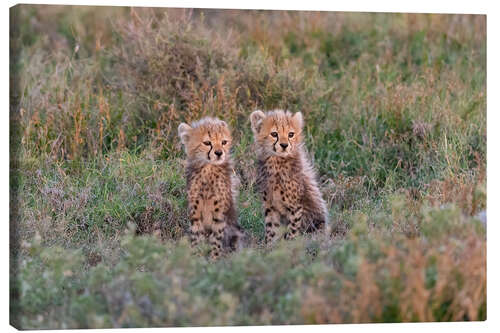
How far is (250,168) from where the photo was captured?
22.4 feet

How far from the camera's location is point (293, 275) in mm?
4844

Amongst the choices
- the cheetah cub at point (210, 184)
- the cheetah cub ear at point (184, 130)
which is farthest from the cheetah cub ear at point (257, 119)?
the cheetah cub ear at point (184, 130)

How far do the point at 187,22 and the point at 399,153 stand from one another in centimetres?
227

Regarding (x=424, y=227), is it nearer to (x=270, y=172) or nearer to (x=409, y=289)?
(x=409, y=289)

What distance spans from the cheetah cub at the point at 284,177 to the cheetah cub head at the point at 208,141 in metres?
0.38

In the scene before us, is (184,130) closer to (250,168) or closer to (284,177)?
(284,177)

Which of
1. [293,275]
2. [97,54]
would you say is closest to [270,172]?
[293,275]

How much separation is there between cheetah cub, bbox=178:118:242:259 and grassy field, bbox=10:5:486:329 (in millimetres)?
275

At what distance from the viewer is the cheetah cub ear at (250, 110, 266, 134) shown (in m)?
6.00

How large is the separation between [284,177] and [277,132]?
1.08ft

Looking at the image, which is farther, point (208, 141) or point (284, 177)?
point (284, 177)

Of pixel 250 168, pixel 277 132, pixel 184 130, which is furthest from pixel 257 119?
pixel 250 168

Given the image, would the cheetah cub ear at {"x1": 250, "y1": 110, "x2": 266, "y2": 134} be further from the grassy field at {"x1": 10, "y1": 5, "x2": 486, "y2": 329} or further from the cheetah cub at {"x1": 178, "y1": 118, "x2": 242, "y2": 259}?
the grassy field at {"x1": 10, "y1": 5, "x2": 486, "y2": 329}

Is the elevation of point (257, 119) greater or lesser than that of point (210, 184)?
greater
